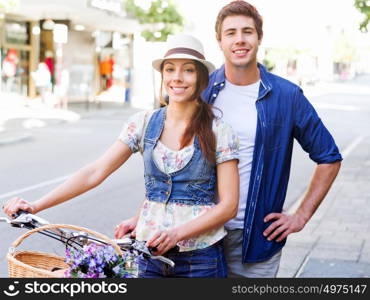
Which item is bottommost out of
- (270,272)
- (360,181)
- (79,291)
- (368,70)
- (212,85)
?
(368,70)

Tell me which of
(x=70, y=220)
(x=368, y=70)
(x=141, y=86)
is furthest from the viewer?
(x=368, y=70)

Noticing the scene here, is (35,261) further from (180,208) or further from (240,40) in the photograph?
(240,40)

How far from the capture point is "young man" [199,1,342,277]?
121 inches

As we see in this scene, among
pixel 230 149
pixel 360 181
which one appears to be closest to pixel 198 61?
pixel 230 149

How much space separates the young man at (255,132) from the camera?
307 cm

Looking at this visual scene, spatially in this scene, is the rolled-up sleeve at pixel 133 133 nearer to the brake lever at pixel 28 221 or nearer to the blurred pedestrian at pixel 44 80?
the brake lever at pixel 28 221

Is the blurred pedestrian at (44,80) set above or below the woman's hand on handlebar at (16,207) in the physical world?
below

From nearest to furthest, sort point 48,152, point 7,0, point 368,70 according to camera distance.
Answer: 1. point 48,152
2. point 7,0
3. point 368,70

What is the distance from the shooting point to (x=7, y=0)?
1756 cm

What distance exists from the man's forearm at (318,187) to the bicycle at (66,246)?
2.95ft

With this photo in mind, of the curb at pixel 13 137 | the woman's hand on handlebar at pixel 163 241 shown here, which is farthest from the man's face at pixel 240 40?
the curb at pixel 13 137

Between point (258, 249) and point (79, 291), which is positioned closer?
point (79, 291)

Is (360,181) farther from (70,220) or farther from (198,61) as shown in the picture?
(198,61)

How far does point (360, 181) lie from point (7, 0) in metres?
9.50
